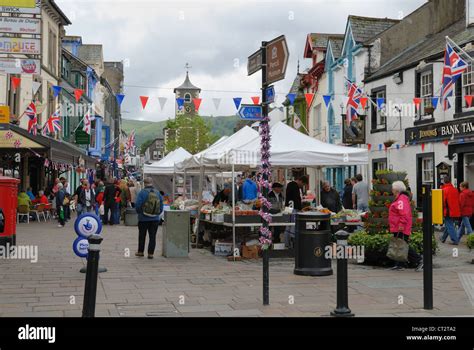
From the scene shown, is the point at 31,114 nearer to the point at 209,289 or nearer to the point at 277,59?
the point at 209,289

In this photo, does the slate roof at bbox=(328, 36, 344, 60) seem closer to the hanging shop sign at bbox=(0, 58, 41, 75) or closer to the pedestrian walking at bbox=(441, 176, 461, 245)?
the pedestrian walking at bbox=(441, 176, 461, 245)

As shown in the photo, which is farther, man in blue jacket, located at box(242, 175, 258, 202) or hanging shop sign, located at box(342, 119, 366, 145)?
hanging shop sign, located at box(342, 119, 366, 145)

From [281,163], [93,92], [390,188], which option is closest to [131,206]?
[281,163]

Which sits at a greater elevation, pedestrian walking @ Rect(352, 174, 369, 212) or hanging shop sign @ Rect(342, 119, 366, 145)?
hanging shop sign @ Rect(342, 119, 366, 145)

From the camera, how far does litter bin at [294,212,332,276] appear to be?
1084 cm

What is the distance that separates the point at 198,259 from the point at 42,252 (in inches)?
146

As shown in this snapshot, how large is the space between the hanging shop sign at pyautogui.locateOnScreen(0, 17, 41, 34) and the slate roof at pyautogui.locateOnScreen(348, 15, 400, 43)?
840 inches

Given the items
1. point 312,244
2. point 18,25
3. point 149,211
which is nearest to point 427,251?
point 312,244

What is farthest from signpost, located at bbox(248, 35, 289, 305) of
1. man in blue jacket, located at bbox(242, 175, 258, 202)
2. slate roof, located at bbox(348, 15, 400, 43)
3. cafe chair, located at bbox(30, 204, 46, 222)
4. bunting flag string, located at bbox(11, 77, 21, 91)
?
slate roof, located at bbox(348, 15, 400, 43)

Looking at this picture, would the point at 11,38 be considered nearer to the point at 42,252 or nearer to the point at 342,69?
the point at 42,252

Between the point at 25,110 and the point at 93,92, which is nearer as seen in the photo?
the point at 25,110

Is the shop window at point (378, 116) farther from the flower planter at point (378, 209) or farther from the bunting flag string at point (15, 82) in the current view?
the bunting flag string at point (15, 82)

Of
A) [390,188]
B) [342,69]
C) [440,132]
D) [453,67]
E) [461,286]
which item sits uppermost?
[342,69]

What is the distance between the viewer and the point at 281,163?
13445 millimetres
